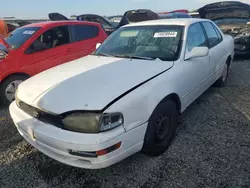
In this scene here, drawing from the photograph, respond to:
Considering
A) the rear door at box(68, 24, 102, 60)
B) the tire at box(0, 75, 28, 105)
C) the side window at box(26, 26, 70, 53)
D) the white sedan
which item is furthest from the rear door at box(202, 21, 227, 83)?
the tire at box(0, 75, 28, 105)

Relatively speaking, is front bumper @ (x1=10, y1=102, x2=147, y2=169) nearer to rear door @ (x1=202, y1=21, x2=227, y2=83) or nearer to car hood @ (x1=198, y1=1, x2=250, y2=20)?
rear door @ (x1=202, y1=21, x2=227, y2=83)

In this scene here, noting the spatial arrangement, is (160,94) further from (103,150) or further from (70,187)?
(70,187)

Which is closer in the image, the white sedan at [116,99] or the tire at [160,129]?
the white sedan at [116,99]

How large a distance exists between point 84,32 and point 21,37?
1364mm

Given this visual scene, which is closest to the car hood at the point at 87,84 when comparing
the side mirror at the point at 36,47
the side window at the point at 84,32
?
the side mirror at the point at 36,47

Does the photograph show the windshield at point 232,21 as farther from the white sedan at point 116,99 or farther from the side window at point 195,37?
the white sedan at point 116,99

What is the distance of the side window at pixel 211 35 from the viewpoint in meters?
4.06

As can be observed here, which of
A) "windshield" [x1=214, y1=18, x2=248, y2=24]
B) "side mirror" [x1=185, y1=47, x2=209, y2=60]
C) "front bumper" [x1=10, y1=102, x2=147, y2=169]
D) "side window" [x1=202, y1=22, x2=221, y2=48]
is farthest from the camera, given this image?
"windshield" [x1=214, y1=18, x2=248, y2=24]

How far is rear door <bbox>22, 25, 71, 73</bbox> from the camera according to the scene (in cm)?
444

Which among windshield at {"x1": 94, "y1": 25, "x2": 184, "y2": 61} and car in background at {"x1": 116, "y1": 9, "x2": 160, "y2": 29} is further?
car in background at {"x1": 116, "y1": 9, "x2": 160, "y2": 29}

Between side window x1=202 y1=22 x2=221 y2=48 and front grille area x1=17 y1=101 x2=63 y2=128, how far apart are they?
290 centimetres

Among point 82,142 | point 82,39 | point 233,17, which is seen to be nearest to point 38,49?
point 82,39

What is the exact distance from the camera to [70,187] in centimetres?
227

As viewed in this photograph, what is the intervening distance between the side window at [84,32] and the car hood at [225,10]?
439 cm
